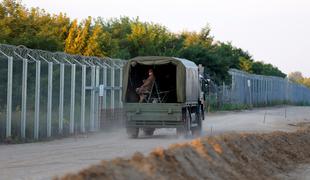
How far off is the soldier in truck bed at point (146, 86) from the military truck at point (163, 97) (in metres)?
0.09

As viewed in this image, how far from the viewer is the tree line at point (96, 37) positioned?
1527 inches

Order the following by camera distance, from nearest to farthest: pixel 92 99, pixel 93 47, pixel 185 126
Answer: pixel 185 126
pixel 92 99
pixel 93 47

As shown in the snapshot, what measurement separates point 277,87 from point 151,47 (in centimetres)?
3903

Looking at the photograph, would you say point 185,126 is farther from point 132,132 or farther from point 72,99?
point 72,99

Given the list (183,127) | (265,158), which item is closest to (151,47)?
(183,127)

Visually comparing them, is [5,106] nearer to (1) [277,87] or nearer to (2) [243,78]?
(2) [243,78]

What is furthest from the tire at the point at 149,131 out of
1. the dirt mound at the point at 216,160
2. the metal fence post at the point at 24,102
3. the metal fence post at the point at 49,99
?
the dirt mound at the point at 216,160

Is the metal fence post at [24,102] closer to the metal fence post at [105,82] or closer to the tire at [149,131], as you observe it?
the tire at [149,131]

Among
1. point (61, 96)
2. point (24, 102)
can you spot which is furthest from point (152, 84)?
point (24, 102)

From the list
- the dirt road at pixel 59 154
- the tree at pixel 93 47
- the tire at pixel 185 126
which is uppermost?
the tree at pixel 93 47

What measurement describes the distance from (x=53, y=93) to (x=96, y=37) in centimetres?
1879

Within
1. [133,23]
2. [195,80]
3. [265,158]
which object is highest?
[133,23]

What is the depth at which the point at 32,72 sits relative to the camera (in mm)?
25797

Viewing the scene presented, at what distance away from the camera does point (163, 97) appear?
27.5 metres
